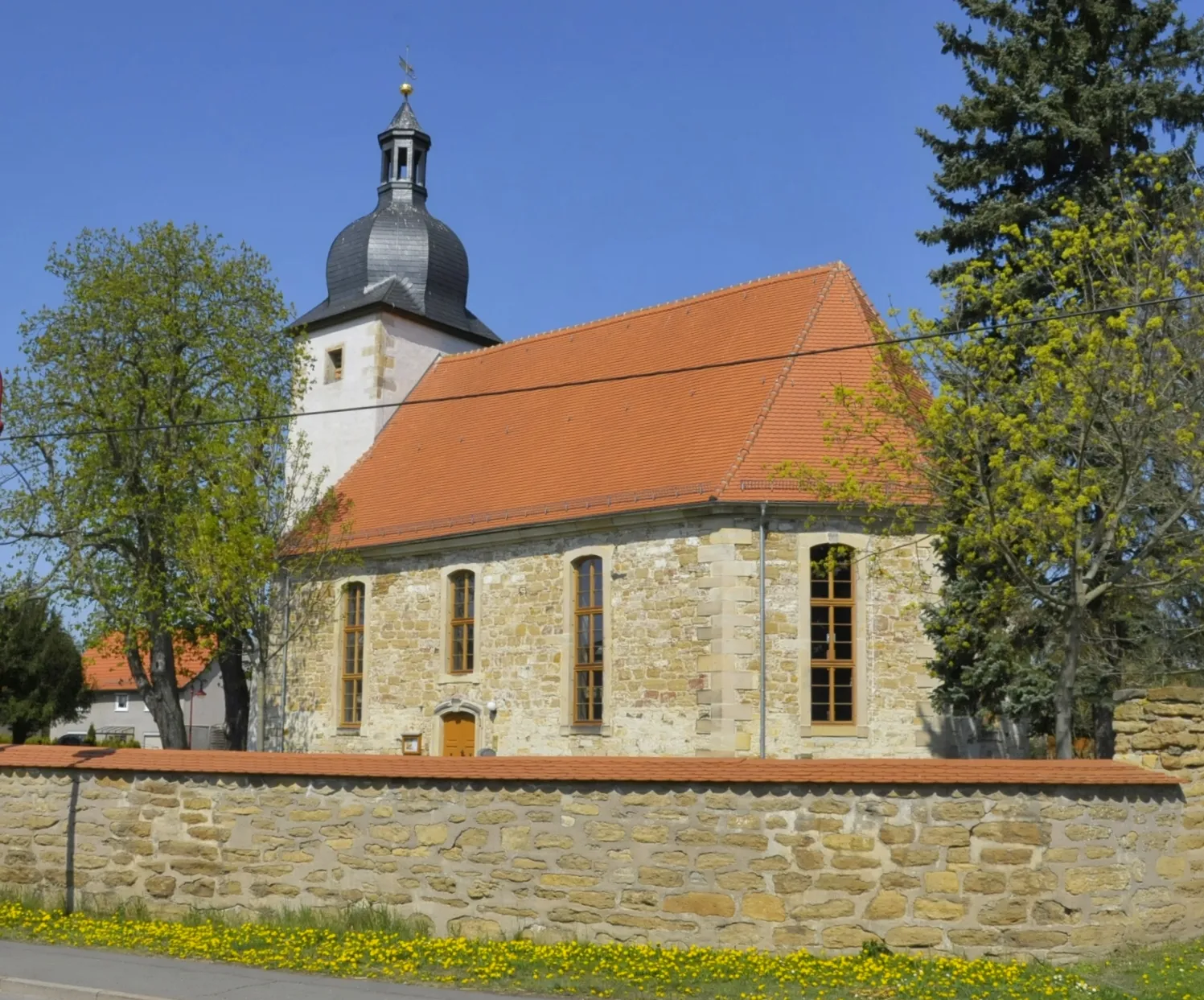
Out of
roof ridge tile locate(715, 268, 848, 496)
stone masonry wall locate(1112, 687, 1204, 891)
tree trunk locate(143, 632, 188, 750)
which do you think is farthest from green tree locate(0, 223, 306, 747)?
stone masonry wall locate(1112, 687, 1204, 891)

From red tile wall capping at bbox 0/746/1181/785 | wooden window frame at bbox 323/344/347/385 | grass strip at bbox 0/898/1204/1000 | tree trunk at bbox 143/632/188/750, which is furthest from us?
wooden window frame at bbox 323/344/347/385

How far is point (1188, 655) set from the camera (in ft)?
68.7

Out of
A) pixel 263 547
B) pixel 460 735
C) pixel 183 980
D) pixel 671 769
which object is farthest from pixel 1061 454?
pixel 263 547

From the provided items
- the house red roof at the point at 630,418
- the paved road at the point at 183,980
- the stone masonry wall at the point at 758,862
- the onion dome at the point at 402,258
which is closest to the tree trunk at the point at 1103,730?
the house red roof at the point at 630,418

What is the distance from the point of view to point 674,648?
19531 mm

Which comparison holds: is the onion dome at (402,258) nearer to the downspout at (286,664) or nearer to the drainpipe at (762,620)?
the downspout at (286,664)

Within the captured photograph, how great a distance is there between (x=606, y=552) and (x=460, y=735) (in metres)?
4.28

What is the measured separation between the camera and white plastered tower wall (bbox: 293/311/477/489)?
28.3 metres

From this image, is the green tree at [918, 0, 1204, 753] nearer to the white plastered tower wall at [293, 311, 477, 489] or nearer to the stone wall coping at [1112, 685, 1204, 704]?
the stone wall coping at [1112, 685, 1204, 704]

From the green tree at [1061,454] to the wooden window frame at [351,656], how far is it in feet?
34.1

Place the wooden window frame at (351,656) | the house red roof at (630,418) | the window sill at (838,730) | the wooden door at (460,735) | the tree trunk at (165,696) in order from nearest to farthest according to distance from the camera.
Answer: the window sill at (838,730) < the house red roof at (630,418) < the wooden door at (460,735) < the wooden window frame at (351,656) < the tree trunk at (165,696)

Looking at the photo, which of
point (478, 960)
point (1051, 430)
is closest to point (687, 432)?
point (1051, 430)

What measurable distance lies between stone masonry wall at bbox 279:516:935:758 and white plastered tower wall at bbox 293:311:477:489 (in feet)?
18.8

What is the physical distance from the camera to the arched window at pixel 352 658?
24.7 metres
